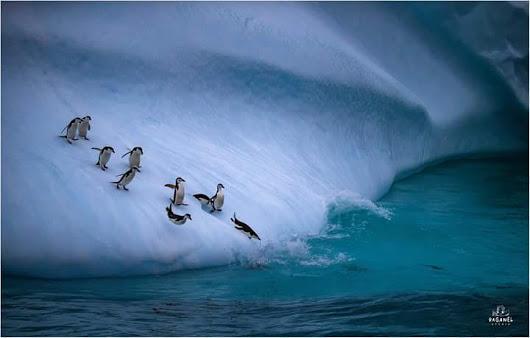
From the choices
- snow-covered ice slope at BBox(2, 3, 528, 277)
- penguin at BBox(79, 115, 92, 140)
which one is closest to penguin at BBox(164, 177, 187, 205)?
snow-covered ice slope at BBox(2, 3, 528, 277)

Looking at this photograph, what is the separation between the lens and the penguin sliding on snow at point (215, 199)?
6570 mm

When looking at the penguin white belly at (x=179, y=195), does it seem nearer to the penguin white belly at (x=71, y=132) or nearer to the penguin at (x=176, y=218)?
the penguin at (x=176, y=218)

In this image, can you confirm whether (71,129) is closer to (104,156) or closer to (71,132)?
(71,132)

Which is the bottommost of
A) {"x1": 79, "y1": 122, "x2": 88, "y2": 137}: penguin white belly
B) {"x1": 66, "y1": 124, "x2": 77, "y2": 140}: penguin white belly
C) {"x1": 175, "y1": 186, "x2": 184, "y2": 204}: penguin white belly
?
{"x1": 175, "y1": 186, "x2": 184, "y2": 204}: penguin white belly

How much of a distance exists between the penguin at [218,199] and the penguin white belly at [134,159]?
77 centimetres

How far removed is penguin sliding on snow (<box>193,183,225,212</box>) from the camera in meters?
6.57

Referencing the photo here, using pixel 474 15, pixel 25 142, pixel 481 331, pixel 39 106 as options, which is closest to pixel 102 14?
pixel 39 106

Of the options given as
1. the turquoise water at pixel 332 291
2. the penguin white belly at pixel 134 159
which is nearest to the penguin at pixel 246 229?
the turquoise water at pixel 332 291

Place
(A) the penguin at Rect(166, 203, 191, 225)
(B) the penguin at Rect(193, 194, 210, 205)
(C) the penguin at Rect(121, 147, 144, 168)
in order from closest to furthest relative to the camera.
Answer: (A) the penguin at Rect(166, 203, 191, 225) → (C) the penguin at Rect(121, 147, 144, 168) → (B) the penguin at Rect(193, 194, 210, 205)

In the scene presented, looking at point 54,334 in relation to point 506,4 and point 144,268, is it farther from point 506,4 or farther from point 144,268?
point 506,4

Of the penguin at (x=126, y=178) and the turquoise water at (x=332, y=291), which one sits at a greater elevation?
the penguin at (x=126, y=178)

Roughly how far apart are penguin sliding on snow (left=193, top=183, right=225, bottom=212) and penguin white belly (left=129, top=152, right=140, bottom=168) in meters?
0.63

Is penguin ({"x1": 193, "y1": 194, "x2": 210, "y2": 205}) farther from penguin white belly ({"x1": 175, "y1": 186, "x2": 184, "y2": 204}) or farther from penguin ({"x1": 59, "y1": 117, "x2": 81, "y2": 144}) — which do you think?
penguin ({"x1": 59, "y1": 117, "x2": 81, "y2": 144})

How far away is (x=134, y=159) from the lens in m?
6.35
